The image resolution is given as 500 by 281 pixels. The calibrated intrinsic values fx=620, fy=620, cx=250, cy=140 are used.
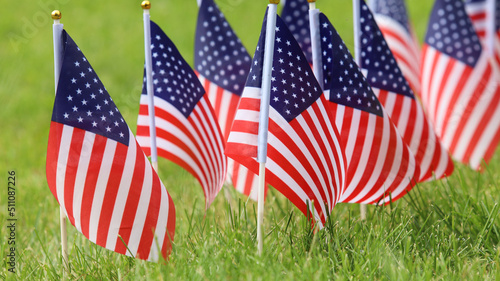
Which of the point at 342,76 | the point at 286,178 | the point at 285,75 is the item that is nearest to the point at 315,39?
the point at 342,76

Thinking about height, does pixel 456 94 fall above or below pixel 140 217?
above

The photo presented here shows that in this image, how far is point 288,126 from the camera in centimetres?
326

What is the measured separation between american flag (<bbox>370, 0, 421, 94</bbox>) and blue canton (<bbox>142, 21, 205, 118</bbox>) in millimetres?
2545

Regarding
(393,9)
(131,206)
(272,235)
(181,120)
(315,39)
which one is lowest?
(272,235)

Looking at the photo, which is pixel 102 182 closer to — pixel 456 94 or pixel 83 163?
pixel 83 163

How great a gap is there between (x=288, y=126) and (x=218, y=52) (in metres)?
1.35

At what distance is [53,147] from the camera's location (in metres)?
3.16

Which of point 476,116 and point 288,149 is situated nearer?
point 288,149

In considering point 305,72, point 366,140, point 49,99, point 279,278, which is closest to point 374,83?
point 366,140

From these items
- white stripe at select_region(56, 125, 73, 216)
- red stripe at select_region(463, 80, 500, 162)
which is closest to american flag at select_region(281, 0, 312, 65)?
red stripe at select_region(463, 80, 500, 162)

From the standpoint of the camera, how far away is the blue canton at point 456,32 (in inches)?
Result: 207

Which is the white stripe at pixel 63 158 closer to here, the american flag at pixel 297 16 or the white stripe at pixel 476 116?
the american flag at pixel 297 16

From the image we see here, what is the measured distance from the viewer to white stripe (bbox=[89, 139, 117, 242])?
321 centimetres

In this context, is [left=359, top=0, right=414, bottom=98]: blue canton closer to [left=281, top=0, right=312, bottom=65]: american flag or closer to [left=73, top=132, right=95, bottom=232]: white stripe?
[left=281, top=0, right=312, bottom=65]: american flag
